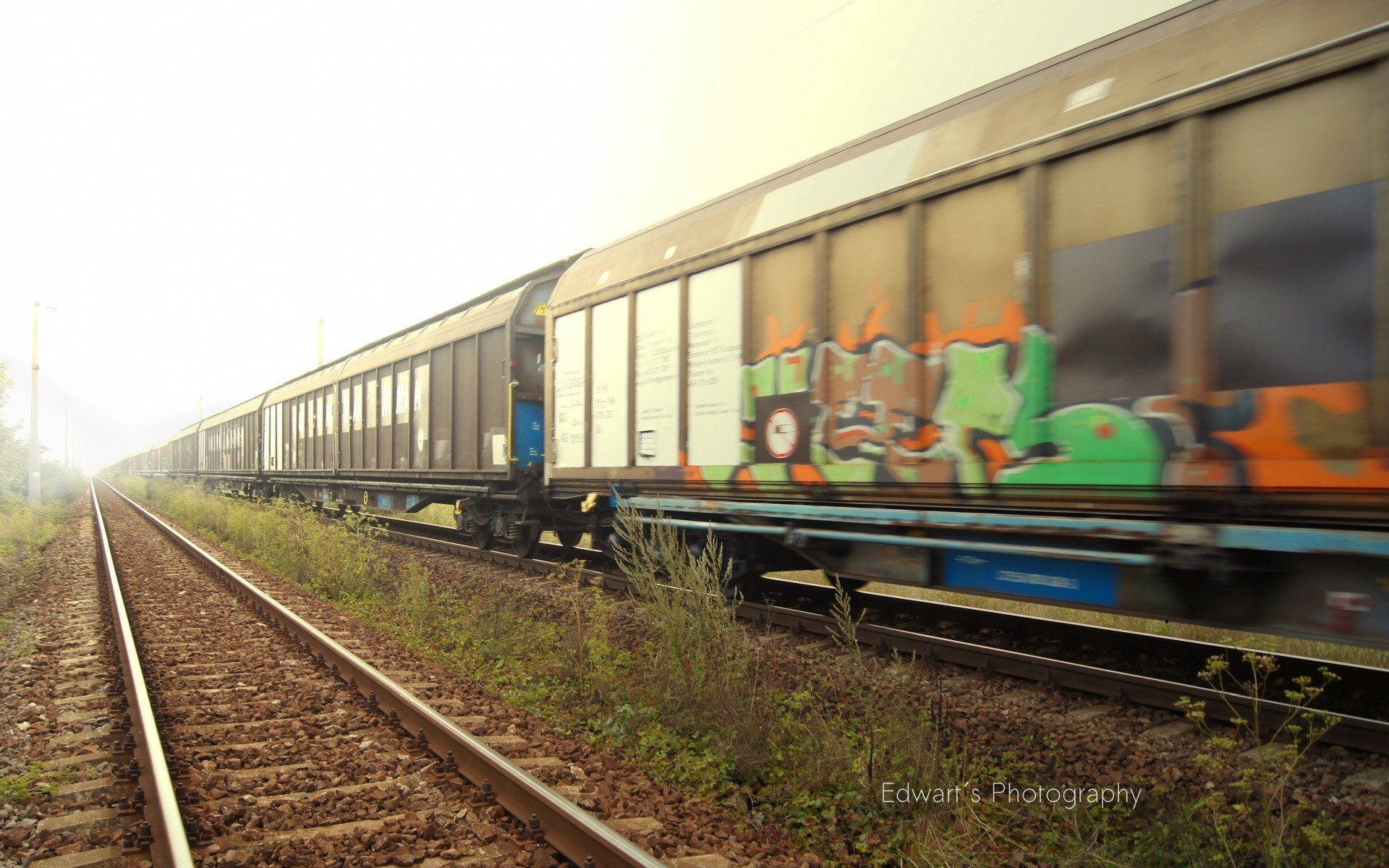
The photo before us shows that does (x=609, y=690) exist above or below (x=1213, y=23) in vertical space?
below

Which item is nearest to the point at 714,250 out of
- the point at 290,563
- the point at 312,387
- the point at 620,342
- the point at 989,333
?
the point at 620,342

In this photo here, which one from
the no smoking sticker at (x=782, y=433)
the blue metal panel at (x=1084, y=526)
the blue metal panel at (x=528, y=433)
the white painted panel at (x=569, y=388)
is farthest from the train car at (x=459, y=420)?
the no smoking sticker at (x=782, y=433)

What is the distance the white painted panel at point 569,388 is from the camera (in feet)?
29.5

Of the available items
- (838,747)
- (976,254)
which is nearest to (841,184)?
(976,254)

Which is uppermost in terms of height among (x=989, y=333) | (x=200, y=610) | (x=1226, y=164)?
(x=1226, y=164)

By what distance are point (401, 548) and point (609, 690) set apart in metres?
9.70

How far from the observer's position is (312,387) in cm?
1991

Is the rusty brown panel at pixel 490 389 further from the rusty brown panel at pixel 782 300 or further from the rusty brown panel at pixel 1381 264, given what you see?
the rusty brown panel at pixel 1381 264

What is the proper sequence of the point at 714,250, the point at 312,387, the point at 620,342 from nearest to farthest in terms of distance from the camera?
1. the point at 714,250
2. the point at 620,342
3. the point at 312,387

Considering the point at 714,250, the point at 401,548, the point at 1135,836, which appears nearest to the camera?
the point at 1135,836

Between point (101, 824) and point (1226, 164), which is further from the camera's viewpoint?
point (1226, 164)

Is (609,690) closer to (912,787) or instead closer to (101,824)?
(912,787)

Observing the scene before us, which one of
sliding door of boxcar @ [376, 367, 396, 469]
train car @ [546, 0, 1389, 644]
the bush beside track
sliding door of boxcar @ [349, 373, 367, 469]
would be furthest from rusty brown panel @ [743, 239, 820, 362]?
sliding door of boxcar @ [349, 373, 367, 469]

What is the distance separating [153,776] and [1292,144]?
630cm
